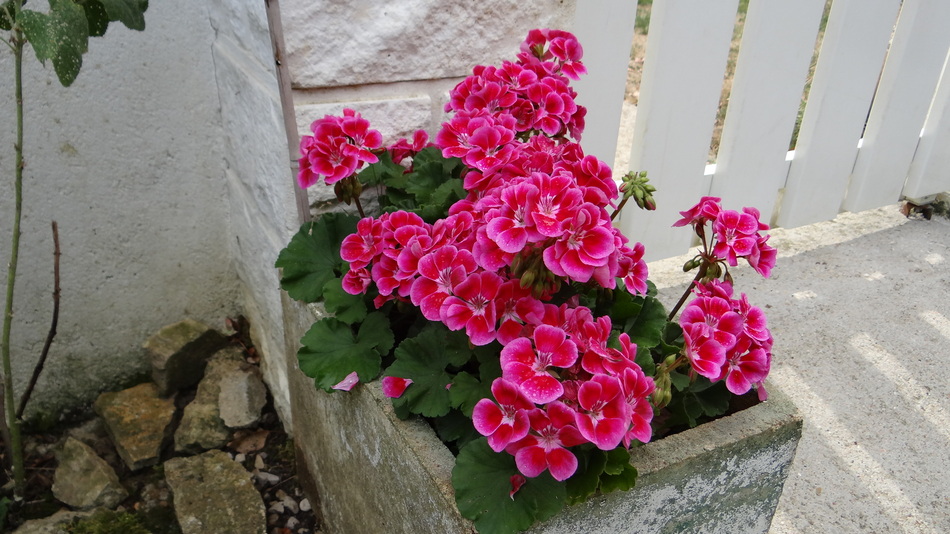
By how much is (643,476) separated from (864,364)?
56.0 inches

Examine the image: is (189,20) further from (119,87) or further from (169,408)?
(169,408)

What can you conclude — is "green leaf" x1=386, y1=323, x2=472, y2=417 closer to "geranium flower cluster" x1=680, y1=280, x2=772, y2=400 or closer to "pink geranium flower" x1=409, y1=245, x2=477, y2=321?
"pink geranium flower" x1=409, y1=245, x2=477, y2=321

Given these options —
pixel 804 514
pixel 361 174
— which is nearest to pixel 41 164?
pixel 361 174

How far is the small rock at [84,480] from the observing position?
185cm

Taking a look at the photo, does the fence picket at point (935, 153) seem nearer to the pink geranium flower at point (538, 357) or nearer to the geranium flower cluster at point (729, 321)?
the geranium flower cluster at point (729, 321)

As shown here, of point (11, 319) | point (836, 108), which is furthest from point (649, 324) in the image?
point (836, 108)

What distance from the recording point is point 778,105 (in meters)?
2.33

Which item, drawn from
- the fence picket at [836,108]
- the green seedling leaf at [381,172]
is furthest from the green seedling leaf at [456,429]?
the fence picket at [836,108]

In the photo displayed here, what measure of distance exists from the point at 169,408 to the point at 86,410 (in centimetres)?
26

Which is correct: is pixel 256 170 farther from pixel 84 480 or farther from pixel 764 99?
pixel 764 99

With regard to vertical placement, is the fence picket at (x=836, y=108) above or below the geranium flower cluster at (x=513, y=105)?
below

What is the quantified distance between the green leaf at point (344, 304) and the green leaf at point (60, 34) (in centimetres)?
54

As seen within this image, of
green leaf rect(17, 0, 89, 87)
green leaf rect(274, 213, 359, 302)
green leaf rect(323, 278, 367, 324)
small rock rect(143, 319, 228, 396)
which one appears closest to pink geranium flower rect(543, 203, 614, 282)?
green leaf rect(323, 278, 367, 324)

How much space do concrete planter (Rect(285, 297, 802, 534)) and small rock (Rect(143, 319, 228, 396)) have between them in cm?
88
